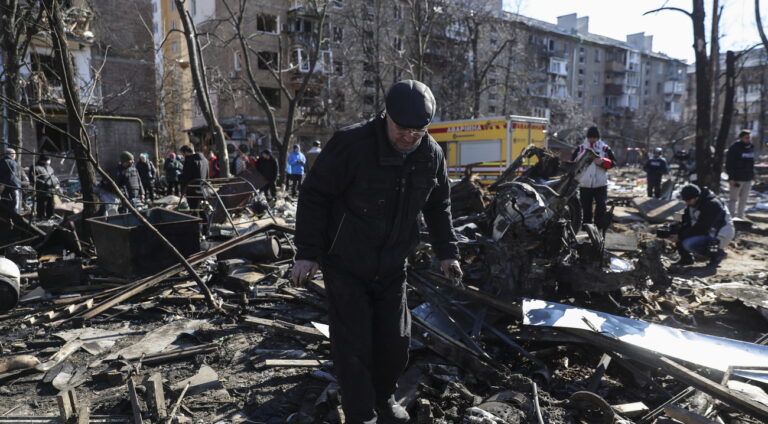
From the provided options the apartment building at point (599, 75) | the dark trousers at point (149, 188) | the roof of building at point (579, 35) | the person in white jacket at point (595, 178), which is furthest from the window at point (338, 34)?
the roof of building at point (579, 35)

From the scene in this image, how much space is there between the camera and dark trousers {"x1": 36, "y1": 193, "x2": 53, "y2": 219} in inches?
468

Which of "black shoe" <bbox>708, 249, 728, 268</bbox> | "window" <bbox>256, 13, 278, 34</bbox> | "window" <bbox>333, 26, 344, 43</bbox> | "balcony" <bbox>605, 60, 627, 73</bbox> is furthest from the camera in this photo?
"balcony" <bbox>605, 60, 627, 73</bbox>

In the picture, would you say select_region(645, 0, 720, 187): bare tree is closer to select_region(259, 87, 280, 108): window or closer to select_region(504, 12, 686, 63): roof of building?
select_region(259, 87, 280, 108): window

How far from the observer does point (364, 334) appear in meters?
2.76

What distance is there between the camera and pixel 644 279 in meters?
4.94

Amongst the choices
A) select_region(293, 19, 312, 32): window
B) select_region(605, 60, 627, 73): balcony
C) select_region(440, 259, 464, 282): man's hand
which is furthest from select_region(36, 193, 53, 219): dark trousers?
select_region(605, 60, 627, 73): balcony

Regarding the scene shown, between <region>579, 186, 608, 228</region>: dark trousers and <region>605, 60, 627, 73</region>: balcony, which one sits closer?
<region>579, 186, 608, 228</region>: dark trousers

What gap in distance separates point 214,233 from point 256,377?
545 centimetres

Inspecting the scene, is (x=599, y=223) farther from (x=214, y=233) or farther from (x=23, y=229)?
(x=23, y=229)

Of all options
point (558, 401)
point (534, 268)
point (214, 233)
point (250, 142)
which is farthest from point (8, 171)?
point (250, 142)

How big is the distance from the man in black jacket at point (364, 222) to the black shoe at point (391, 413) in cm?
29

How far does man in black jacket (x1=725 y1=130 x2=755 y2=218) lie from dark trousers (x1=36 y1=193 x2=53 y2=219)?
51.7 feet

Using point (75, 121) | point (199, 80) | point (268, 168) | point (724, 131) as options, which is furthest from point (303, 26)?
point (75, 121)

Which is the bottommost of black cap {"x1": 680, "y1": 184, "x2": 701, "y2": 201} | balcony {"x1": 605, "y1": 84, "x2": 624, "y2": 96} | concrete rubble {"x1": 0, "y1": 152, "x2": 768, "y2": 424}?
concrete rubble {"x1": 0, "y1": 152, "x2": 768, "y2": 424}
